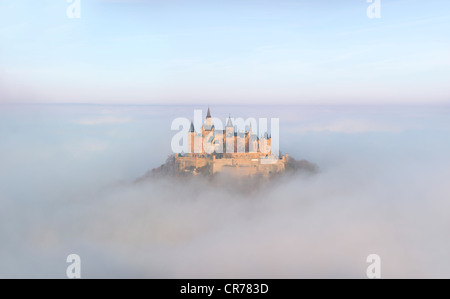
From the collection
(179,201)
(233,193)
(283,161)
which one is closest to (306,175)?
(283,161)

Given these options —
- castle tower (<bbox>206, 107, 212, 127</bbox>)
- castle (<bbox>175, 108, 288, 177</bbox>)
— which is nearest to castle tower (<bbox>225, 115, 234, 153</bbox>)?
castle (<bbox>175, 108, 288, 177</bbox>)

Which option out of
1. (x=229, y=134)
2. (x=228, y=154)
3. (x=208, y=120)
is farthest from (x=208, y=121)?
(x=228, y=154)

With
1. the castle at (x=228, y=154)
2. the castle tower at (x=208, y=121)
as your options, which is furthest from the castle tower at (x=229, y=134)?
the castle tower at (x=208, y=121)

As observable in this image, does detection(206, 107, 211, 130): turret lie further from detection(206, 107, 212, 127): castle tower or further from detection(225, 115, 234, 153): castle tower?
detection(225, 115, 234, 153): castle tower

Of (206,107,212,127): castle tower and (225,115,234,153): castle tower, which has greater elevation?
(206,107,212,127): castle tower

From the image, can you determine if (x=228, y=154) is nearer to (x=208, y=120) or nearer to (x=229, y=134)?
(x=229, y=134)

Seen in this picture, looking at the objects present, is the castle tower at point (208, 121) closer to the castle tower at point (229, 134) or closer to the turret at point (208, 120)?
the turret at point (208, 120)
